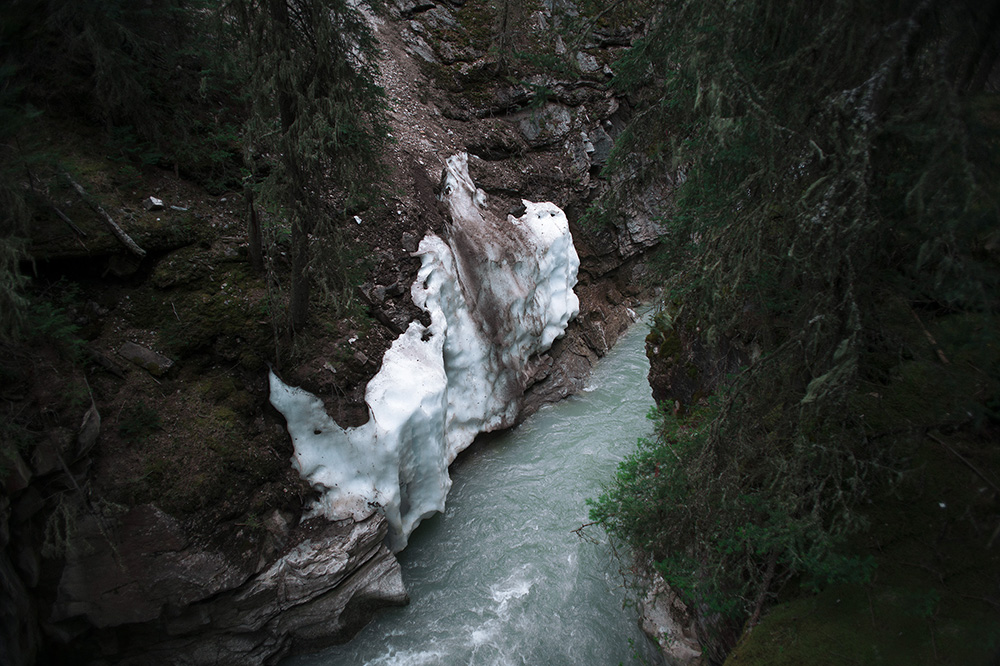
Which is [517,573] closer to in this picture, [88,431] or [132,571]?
[132,571]

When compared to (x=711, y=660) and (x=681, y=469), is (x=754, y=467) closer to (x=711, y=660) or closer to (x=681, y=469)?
(x=681, y=469)

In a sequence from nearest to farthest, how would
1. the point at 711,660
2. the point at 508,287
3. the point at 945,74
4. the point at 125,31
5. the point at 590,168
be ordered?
the point at 945,74
the point at 711,660
the point at 125,31
the point at 508,287
the point at 590,168

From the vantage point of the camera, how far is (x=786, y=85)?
368cm

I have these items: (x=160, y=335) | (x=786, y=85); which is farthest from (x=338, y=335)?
(x=786, y=85)

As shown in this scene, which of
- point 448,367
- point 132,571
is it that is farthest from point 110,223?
point 448,367

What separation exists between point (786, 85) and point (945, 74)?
1.04 m

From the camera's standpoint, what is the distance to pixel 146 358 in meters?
6.38

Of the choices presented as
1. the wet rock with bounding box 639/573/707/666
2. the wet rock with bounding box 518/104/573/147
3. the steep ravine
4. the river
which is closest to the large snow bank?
the steep ravine

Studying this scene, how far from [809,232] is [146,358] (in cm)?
742

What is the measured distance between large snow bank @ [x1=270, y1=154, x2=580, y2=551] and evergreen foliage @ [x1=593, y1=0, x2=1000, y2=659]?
3.79 m

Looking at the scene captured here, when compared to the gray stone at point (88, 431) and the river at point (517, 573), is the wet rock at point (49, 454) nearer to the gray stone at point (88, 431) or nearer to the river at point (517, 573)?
the gray stone at point (88, 431)

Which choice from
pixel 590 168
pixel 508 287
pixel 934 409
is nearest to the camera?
pixel 934 409

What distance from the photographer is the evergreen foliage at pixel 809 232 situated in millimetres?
2869

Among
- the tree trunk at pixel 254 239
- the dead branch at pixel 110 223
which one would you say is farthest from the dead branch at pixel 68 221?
the tree trunk at pixel 254 239
